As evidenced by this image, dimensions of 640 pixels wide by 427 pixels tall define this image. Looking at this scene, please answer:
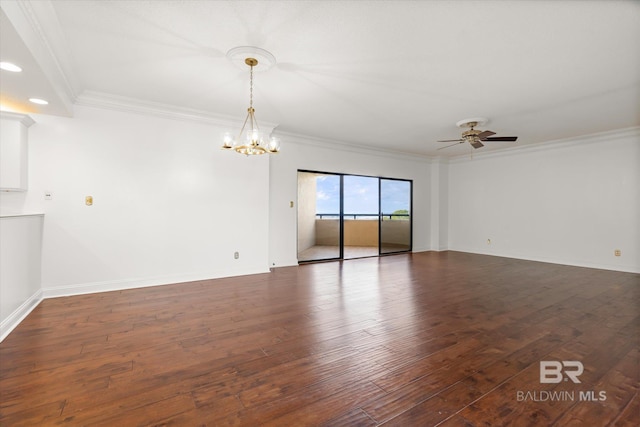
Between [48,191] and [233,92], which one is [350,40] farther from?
[48,191]

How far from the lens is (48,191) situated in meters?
3.82

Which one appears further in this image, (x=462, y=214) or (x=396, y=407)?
(x=462, y=214)

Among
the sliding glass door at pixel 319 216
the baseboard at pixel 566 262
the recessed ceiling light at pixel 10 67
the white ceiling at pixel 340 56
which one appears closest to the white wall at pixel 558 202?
the baseboard at pixel 566 262

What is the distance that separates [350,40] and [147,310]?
3568 mm

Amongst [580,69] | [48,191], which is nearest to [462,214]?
[580,69]

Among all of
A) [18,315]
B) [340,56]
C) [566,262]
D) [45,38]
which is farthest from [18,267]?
[566,262]

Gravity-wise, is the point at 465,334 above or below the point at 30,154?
below

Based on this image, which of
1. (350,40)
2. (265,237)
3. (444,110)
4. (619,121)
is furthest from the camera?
(265,237)

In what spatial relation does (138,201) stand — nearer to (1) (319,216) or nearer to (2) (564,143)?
(1) (319,216)

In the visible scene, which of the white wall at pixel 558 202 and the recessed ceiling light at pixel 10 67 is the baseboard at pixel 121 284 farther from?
the white wall at pixel 558 202

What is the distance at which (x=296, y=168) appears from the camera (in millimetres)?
6125
